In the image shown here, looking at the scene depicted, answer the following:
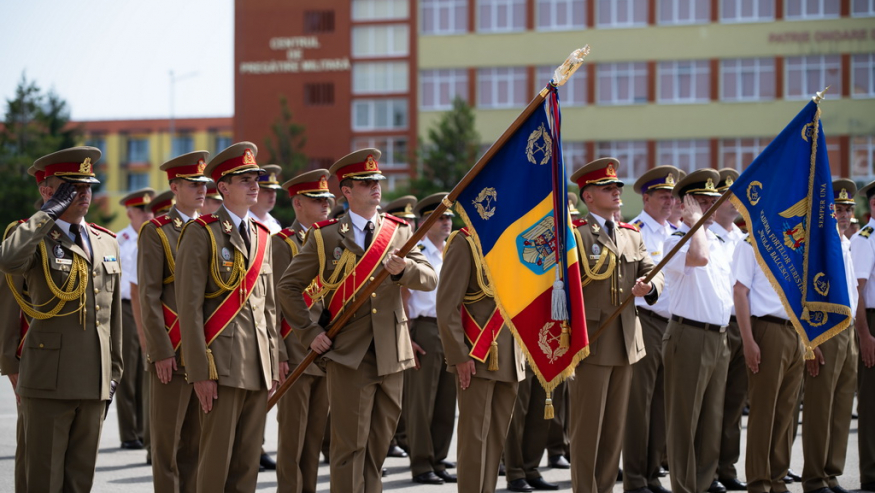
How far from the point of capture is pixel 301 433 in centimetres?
811

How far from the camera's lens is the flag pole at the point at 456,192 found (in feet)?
20.2

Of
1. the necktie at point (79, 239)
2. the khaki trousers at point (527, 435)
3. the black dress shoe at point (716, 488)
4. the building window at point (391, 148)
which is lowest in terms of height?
the black dress shoe at point (716, 488)

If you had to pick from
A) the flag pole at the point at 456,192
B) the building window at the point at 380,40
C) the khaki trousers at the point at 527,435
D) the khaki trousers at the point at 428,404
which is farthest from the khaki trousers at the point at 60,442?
the building window at the point at 380,40

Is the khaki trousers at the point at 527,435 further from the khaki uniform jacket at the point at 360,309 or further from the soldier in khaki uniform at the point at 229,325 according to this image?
the soldier in khaki uniform at the point at 229,325

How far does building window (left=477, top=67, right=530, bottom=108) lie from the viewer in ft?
182

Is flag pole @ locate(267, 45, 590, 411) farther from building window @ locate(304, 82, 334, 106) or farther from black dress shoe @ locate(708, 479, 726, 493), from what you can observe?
building window @ locate(304, 82, 334, 106)

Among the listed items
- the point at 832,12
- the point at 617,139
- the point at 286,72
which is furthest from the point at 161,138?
the point at 832,12

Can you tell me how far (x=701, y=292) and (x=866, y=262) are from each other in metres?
2.14

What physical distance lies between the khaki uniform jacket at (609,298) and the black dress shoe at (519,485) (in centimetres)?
193

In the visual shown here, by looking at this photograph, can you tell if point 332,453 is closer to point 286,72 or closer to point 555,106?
point 555,106

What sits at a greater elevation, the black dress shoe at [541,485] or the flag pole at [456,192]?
the flag pole at [456,192]

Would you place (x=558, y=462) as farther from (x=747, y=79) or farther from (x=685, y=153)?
(x=747, y=79)

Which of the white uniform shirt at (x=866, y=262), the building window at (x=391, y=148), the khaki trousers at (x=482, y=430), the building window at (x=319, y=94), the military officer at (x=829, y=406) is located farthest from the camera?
the building window at (x=319, y=94)

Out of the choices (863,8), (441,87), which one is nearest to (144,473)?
(441,87)
